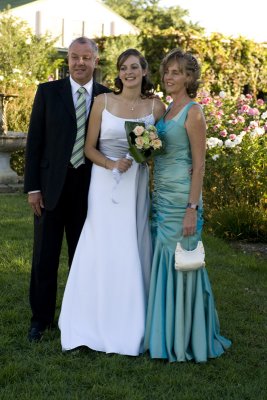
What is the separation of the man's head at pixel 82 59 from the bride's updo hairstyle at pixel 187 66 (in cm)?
49

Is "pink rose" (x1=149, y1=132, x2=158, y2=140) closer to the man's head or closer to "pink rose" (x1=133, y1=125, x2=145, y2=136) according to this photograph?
"pink rose" (x1=133, y1=125, x2=145, y2=136)

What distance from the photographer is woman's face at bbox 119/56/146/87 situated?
3963mm

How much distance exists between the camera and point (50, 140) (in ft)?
13.7

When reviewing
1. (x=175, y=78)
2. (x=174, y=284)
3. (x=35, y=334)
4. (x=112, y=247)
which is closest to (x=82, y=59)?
(x=175, y=78)

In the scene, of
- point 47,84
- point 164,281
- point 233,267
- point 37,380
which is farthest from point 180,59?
point 233,267

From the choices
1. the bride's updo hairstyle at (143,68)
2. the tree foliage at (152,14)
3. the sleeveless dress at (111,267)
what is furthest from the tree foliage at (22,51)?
the tree foliage at (152,14)

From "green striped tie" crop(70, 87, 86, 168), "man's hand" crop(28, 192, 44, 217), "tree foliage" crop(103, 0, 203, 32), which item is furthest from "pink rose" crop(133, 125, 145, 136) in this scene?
"tree foliage" crop(103, 0, 203, 32)

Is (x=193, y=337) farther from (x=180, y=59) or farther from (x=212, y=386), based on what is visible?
(x=180, y=59)

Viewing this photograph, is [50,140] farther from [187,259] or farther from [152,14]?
[152,14]

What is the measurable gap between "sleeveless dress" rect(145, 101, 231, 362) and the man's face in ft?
1.93

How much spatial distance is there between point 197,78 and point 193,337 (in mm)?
1617

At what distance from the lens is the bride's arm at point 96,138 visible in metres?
4.03

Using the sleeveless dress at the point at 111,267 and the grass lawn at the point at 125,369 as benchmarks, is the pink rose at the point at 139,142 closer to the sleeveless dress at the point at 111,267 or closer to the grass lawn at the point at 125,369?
the sleeveless dress at the point at 111,267

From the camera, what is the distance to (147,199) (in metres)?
4.27
